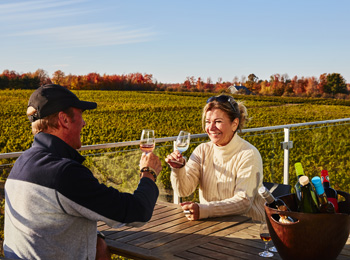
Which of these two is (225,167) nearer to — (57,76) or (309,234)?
(309,234)

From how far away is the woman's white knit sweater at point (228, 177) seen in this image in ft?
8.15

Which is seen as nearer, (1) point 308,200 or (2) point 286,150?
(1) point 308,200

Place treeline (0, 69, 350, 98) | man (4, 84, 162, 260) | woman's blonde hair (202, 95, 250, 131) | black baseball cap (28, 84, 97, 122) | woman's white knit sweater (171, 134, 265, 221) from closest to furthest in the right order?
man (4, 84, 162, 260) → black baseball cap (28, 84, 97, 122) → woman's white knit sweater (171, 134, 265, 221) → woman's blonde hair (202, 95, 250, 131) → treeline (0, 69, 350, 98)

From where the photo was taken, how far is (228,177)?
2.66 metres

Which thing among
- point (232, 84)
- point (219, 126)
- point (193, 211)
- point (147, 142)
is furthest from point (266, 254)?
point (232, 84)

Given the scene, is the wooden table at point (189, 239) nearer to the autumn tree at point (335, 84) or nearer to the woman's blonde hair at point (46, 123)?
the woman's blonde hair at point (46, 123)

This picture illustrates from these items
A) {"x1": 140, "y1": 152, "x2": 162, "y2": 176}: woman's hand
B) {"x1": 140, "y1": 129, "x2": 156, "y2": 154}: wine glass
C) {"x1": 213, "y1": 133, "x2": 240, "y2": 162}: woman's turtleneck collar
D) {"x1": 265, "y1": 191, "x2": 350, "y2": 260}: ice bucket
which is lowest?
{"x1": 265, "y1": 191, "x2": 350, "y2": 260}: ice bucket

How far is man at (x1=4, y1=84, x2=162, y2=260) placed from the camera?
5.28 feet

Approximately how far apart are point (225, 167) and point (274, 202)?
89 centimetres

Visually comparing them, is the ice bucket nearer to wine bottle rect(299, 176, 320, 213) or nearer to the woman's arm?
wine bottle rect(299, 176, 320, 213)

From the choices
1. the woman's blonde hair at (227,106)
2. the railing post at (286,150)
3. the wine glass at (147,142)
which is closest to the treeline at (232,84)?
the railing post at (286,150)

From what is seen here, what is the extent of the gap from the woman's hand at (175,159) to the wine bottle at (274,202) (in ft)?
2.77

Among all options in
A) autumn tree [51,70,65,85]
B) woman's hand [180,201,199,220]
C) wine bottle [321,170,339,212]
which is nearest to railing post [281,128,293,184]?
woman's hand [180,201,199,220]

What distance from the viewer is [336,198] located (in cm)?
188
